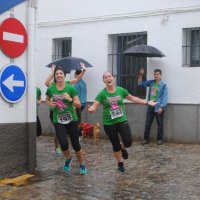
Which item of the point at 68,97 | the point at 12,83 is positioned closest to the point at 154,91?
the point at 68,97

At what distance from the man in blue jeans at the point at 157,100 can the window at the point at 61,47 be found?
323 cm

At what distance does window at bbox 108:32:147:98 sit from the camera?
12.7 metres

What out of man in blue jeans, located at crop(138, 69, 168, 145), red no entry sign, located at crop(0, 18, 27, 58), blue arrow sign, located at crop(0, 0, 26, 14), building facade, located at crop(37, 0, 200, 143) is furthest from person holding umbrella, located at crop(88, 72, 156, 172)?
blue arrow sign, located at crop(0, 0, 26, 14)

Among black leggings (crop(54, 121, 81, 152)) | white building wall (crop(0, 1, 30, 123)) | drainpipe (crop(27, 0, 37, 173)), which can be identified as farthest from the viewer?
black leggings (crop(54, 121, 81, 152))

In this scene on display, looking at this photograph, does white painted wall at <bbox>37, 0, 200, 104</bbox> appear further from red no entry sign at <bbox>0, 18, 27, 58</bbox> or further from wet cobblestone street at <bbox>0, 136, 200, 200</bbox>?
red no entry sign at <bbox>0, 18, 27, 58</bbox>

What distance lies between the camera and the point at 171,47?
39.2ft

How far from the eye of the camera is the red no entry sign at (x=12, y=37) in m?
7.10

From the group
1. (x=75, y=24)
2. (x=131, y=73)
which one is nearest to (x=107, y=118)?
(x=131, y=73)

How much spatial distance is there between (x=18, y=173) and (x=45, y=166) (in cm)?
102

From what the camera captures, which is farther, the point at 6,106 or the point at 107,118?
the point at 107,118

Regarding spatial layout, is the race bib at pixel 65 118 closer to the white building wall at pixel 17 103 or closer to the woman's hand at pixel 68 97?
the woman's hand at pixel 68 97

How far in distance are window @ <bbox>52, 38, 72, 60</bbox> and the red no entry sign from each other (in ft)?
22.0

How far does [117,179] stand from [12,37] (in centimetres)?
285

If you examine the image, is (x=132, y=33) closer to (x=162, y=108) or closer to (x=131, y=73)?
(x=131, y=73)
